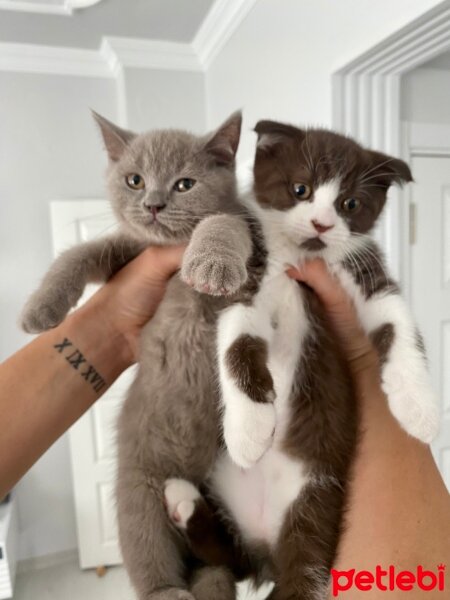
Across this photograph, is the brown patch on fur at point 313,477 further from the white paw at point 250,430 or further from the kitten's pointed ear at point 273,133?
the kitten's pointed ear at point 273,133

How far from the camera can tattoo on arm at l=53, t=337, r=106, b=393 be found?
3.56 ft

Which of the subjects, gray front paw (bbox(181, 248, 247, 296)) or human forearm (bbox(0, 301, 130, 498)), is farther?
human forearm (bbox(0, 301, 130, 498))

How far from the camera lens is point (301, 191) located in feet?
3.01

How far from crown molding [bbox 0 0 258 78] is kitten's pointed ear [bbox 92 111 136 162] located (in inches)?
57.2

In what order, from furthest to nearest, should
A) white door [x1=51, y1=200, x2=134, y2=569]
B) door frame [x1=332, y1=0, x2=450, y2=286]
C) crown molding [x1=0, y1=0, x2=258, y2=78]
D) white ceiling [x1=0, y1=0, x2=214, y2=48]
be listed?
white door [x1=51, y1=200, x2=134, y2=569] < crown molding [x1=0, y1=0, x2=258, y2=78] < white ceiling [x1=0, y1=0, x2=214, y2=48] < door frame [x1=332, y1=0, x2=450, y2=286]

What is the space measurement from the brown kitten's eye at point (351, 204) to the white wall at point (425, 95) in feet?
2.80

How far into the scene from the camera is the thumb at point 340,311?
36.2 inches

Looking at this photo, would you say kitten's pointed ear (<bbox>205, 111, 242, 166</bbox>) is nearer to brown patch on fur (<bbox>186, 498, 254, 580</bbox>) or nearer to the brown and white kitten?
the brown and white kitten

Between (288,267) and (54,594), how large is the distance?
8.07 ft

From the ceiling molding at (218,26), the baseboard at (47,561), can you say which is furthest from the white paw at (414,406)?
the baseboard at (47,561)

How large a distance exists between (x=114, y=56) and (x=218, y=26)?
2.03 ft

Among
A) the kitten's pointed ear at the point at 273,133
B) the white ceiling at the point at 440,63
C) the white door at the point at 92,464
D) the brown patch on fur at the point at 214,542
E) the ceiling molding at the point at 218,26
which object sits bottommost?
the white door at the point at 92,464

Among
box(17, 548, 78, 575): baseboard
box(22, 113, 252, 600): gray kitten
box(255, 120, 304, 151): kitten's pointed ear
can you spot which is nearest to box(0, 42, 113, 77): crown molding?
box(22, 113, 252, 600): gray kitten

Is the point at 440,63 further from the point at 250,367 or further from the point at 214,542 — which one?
the point at 214,542
